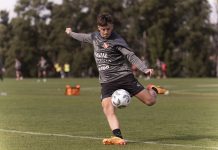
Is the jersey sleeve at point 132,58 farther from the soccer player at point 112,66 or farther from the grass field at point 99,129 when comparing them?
the grass field at point 99,129

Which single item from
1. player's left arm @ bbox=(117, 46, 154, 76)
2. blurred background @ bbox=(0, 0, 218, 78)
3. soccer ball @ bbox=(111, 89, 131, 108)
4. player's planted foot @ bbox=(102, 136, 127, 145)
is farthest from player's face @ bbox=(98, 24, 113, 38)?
blurred background @ bbox=(0, 0, 218, 78)

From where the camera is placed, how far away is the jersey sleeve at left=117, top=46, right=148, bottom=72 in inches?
396

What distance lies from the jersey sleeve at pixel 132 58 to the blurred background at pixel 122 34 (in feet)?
225

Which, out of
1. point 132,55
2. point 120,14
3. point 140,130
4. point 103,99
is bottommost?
point 140,130

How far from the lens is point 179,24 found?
8631 cm

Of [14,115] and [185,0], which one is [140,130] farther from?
[185,0]

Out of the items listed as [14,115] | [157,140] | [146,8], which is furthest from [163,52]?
[157,140]

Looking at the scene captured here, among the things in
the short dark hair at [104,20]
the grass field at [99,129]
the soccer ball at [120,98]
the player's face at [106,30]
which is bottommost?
the grass field at [99,129]

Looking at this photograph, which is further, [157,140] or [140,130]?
[140,130]

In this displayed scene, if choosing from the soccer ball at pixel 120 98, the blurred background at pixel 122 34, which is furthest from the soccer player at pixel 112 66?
the blurred background at pixel 122 34

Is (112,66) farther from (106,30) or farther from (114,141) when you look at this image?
(114,141)

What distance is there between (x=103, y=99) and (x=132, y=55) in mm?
975

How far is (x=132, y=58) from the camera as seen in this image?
33.2 feet

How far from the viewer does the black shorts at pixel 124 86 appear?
10375 millimetres
